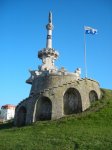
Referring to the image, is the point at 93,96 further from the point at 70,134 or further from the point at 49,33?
the point at 49,33

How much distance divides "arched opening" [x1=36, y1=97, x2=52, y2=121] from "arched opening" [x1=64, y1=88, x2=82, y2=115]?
264 cm

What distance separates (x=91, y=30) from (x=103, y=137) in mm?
24126

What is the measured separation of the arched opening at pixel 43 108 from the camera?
52.2 meters

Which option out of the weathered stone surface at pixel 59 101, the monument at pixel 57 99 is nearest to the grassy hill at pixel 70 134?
the weathered stone surface at pixel 59 101

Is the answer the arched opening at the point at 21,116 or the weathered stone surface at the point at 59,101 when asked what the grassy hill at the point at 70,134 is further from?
the arched opening at the point at 21,116

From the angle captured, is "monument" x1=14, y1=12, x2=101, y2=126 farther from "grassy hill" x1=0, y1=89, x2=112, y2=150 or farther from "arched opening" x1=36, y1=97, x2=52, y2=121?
"grassy hill" x1=0, y1=89, x2=112, y2=150

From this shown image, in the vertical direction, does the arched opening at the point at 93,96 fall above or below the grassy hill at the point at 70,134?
above

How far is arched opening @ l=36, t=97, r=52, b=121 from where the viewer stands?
52156 millimetres

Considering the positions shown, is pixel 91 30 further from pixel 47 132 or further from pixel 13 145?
pixel 13 145

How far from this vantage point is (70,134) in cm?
3844

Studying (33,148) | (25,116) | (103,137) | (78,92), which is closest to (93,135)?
(103,137)

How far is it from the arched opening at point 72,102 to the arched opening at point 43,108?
2640 mm

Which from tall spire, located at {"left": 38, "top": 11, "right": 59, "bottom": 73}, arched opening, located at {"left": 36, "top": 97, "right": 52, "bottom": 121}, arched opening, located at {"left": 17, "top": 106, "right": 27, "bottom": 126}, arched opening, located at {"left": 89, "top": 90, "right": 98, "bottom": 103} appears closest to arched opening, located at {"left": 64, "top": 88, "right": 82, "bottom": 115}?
arched opening, located at {"left": 36, "top": 97, "right": 52, "bottom": 121}

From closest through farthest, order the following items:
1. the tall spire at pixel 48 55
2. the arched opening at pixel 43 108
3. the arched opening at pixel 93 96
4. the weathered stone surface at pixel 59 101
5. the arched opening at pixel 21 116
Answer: the weathered stone surface at pixel 59 101 < the arched opening at pixel 43 108 < the arched opening at pixel 93 96 < the arched opening at pixel 21 116 < the tall spire at pixel 48 55
